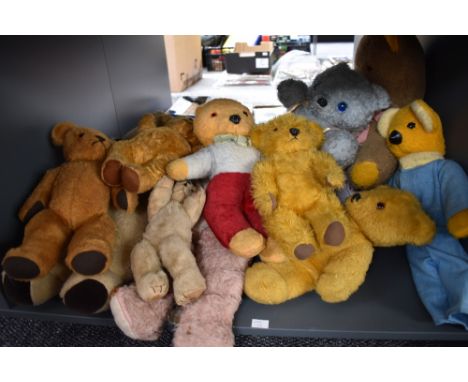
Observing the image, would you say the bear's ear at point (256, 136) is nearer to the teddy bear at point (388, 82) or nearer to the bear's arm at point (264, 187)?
the bear's arm at point (264, 187)

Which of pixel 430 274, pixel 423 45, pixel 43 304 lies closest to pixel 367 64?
pixel 423 45

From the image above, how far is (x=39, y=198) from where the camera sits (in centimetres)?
68

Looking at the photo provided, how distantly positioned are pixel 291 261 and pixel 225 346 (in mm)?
192

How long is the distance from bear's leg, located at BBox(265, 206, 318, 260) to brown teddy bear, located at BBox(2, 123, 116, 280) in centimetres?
28

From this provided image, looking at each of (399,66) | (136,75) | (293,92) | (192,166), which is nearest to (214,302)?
(192,166)

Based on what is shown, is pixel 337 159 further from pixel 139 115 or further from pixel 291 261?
pixel 139 115

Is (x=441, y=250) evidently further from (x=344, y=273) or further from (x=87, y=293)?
(x=87, y=293)

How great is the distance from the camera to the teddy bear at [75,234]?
0.60 metres

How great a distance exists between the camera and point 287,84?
0.84m

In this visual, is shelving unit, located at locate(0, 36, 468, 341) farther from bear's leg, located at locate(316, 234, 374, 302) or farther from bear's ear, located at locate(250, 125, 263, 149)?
bear's ear, located at locate(250, 125, 263, 149)
